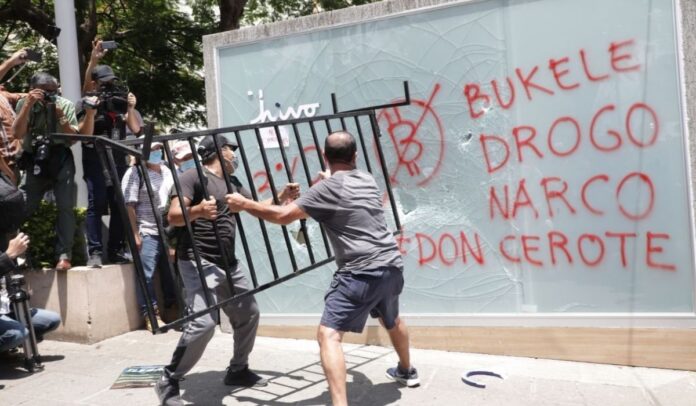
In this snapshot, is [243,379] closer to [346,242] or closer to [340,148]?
[346,242]

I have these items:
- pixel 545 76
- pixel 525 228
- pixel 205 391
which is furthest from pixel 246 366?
pixel 545 76

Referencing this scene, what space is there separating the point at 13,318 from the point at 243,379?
1.91 m

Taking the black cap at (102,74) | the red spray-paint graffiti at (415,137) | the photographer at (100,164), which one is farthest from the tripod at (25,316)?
the red spray-paint graffiti at (415,137)

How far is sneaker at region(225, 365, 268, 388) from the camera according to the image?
4.61 meters

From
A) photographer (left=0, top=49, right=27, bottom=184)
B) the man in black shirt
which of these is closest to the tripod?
photographer (left=0, top=49, right=27, bottom=184)

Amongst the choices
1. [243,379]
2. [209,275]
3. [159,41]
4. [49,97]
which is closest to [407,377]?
[243,379]

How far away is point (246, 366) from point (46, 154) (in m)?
2.65

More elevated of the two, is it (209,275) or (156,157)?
(156,157)

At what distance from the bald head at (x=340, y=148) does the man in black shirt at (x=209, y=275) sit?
34 cm

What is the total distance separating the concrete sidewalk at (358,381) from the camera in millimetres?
4336

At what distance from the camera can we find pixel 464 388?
4504 millimetres

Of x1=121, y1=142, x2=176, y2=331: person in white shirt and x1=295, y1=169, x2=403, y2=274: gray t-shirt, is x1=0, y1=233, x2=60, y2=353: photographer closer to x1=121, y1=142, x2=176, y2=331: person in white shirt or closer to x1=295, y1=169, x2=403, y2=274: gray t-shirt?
x1=121, y1=142, x2=176, y2=331: person in white shirt

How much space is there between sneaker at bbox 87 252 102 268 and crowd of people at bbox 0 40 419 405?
1 centimetres

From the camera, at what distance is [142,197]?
20.2 feet
